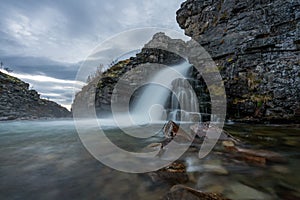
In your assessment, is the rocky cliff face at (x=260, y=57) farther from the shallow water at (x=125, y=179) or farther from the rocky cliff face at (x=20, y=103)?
the rocky cliff face at (x=20, y=103)

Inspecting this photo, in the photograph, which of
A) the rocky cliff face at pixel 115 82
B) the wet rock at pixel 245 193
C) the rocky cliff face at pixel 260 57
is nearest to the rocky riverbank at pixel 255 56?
the rocky cliff face at pixel 260 57

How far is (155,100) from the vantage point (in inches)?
486

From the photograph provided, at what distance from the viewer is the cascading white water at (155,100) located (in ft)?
35.9

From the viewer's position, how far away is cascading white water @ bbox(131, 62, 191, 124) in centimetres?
1093

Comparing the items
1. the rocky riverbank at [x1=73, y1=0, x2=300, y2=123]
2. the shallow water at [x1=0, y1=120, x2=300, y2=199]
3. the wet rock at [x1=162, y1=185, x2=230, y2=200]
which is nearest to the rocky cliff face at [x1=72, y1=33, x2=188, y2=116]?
the rocky riverbank at [x1=73, y1=0, x2=300, y2=123]

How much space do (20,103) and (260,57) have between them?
18.5 m

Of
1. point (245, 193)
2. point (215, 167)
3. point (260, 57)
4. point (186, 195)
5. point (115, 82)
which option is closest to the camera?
point (186, 195)

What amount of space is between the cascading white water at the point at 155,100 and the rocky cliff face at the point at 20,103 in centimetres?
842

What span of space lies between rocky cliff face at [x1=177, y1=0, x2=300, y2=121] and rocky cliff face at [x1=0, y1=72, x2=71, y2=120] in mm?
14711

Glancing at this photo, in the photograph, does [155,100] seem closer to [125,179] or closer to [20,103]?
[125,179]

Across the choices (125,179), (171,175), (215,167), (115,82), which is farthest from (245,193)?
(115,82)

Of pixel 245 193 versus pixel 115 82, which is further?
pixel 115 82

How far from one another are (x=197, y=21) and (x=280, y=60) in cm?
821

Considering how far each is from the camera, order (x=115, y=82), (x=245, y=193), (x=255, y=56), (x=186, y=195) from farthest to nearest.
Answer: (x=115, y=82)
(x=255, y=56)
(x=245, y=193)
(x=186, y=195)
